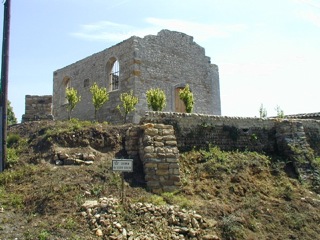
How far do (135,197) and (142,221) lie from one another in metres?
1.09

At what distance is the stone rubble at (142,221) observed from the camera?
7137mm

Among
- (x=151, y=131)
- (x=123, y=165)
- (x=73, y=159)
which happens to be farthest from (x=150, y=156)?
(x=73, y=159)

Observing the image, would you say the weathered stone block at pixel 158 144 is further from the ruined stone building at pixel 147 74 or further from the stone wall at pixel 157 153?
the ruined stone building at pixel 147 74

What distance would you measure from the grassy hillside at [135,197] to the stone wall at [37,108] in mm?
2620

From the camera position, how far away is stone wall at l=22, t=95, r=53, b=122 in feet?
48.3

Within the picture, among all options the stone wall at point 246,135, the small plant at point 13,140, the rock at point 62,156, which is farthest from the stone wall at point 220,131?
the small plant at point 13,140

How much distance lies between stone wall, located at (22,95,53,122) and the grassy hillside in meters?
2.62

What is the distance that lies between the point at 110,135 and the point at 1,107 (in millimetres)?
3290

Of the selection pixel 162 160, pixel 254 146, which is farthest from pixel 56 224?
pixel 254 146

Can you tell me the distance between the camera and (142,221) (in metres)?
7.51

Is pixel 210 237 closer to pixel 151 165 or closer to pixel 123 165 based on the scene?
pixel 123 165

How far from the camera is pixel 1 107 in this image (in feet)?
33.8

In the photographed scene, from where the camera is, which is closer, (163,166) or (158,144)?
(163,166)

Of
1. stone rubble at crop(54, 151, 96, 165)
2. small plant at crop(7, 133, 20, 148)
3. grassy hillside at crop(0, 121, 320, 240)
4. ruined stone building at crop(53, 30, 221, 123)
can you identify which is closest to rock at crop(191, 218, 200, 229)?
grassy hillside at crop(0, 121, 320, 240)
